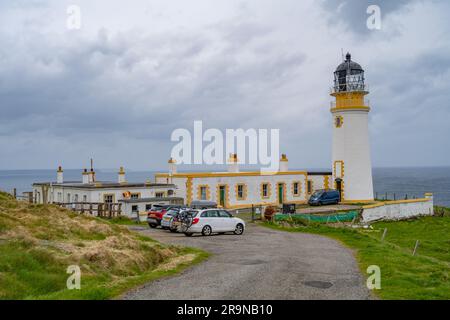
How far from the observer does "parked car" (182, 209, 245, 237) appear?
24.7 m

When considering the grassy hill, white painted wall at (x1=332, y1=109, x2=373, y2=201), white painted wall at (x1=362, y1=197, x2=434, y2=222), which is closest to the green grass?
white painted wall at (x1=362, y1=197, x2=434, y2=222)

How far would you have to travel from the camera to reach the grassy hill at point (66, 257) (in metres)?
11.4

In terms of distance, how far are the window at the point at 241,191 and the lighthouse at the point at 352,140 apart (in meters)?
10.2

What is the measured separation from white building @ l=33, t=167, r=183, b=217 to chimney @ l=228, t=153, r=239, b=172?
6128mm

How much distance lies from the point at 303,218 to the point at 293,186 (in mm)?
13234

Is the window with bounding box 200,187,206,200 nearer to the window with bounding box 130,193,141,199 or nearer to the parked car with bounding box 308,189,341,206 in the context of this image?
the window with bounding box 130,193,141,199

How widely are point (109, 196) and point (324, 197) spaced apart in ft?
66.9

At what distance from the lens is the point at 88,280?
493 inches

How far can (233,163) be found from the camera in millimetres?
42375

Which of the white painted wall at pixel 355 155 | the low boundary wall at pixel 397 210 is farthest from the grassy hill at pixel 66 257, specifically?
the white painted wall at pixel 355 155

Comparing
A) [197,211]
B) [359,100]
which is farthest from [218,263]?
[359,100]

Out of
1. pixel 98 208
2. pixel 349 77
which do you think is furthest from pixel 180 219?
pixel 349 77

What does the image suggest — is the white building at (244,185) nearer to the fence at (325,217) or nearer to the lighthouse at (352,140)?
the lighthouse at (352,140)

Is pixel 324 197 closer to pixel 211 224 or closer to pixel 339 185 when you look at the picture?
pixel 339 185
